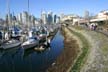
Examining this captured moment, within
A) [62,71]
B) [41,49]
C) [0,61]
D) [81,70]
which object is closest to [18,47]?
[41,49]

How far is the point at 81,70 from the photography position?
1930 centimetres

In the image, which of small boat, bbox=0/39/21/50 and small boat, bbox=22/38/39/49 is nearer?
small boat, bbox=0/39/21/50

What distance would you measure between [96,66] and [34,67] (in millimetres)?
9059

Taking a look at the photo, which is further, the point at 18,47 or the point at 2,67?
the point at 18,47

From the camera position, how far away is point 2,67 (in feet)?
92.7

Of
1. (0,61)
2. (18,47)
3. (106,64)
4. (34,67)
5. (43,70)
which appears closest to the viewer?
(106,64)

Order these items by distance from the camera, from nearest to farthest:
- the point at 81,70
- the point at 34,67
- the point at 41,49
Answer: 1. the point at 81,70
2. the point at 34,67
3. the point at 41,49

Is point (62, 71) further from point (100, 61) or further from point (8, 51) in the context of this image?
point (8, 51)

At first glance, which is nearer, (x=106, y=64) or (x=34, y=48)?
(x=106, y=64)

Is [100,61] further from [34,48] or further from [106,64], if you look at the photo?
[34,48]

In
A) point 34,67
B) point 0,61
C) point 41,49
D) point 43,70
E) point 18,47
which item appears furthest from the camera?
point 18,47

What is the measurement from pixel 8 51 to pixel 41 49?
5.68 m

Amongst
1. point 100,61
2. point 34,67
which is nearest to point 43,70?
point 34,67

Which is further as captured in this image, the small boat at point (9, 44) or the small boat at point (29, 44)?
the small boat at point (29, 44)
